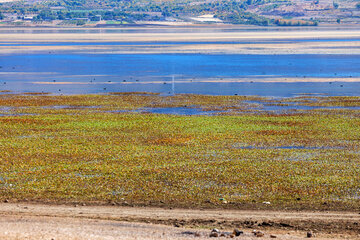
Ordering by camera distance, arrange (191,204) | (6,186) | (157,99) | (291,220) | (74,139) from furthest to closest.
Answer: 1. (157,99)
2. (74,139)
3. (6,186)
4. (191,204)
5. (291,220)

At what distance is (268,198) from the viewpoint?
18531 mm

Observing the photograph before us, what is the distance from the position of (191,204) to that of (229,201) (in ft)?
4.10

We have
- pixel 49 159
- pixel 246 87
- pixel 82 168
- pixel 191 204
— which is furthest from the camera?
pixel 246 87

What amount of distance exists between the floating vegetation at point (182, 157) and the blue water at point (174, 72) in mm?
14753

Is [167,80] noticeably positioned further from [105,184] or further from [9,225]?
Result: [9,225]

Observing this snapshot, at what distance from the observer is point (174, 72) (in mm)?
70875

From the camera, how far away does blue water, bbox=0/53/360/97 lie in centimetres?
5538

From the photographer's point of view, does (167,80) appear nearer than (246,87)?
No

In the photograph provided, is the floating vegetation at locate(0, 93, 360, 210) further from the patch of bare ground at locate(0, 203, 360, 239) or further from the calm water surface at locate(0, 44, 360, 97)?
the calm water surface at locate(0, 44, 360, 97)

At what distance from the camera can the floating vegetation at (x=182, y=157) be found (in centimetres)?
1897

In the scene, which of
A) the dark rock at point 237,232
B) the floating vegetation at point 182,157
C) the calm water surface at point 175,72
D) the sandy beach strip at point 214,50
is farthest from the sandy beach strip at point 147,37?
the dark rock at point 237,232

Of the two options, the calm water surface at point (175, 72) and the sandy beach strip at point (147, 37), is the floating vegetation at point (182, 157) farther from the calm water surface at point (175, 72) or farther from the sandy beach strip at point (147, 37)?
the sandy beach strip at point (147, 37)

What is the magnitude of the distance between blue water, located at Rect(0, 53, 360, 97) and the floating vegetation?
14.8 meters

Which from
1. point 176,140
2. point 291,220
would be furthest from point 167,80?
point 291,220
